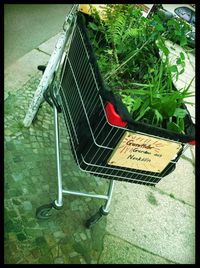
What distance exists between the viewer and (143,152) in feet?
7.18

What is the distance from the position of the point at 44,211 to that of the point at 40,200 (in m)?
0.20

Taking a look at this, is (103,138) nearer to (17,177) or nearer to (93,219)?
(93,219)

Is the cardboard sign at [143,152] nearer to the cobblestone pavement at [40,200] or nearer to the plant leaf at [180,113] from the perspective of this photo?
the plant leaf at [180,113]

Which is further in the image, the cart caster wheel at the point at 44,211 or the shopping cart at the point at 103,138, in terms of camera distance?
the cart caster wheel at the point at 44,211

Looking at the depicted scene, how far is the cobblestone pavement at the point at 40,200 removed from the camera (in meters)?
2.59

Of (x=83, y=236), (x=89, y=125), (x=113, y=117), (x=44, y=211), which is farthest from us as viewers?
(x=83, y=236)

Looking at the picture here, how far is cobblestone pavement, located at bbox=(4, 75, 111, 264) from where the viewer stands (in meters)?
2.59

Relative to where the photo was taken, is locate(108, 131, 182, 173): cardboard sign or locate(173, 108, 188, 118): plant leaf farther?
locate(173, 108, 188, 118): plant leaf

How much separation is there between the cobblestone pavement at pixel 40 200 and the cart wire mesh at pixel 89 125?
0.70m

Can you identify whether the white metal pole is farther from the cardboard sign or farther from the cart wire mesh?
the cardboard sign

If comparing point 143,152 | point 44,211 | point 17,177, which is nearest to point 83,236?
point 44,211

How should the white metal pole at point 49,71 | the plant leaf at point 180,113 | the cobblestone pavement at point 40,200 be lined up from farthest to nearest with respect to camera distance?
the white metal pole at point 49,71 → the cobblestone pavement at point 40,200 → the plant leaf at point 180,113

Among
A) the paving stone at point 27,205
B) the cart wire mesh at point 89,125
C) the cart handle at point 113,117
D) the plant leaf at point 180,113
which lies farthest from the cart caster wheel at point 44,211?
the plant leaf at point 180,113

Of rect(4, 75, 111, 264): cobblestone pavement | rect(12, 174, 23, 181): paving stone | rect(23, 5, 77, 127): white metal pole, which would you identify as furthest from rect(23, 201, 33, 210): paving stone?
rect(23, 5, 77, 127): white metal pole
